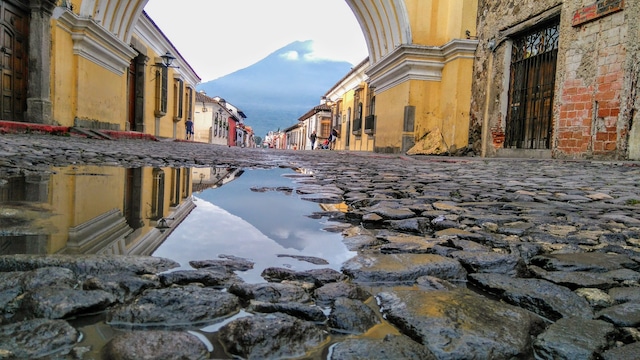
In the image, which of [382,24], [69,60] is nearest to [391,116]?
[382,24]

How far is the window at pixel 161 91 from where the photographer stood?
50.8ft

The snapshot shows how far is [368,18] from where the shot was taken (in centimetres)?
1188

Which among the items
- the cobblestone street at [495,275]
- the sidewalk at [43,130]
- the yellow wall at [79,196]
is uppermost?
the sidewalk at [43,130]

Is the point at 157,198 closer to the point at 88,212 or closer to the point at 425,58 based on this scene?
the point at 88,212

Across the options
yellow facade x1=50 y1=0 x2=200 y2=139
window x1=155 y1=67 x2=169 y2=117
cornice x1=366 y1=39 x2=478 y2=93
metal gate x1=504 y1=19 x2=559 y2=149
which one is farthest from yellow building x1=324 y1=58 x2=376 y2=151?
yellow facade x1=50 y1=0 x2=200 y2=139

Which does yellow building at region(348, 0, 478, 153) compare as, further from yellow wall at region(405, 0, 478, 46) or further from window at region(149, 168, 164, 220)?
window at region(149, 168, 164, 220)

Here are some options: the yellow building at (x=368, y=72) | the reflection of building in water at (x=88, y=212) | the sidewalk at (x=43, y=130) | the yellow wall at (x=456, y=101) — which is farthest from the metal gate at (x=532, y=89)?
the sidewalk at (x=43, y=130)

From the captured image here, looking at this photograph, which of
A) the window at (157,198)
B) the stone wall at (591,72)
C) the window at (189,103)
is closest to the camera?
the window at (157,198)

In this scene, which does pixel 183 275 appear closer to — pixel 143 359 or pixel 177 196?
pixel 143 359

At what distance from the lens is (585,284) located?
100 cm

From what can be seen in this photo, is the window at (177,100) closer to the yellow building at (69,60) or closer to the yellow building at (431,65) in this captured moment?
the yellow building at (69,60)

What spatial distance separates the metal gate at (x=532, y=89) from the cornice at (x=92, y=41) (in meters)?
9.03

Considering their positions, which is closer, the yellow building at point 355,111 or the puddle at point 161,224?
the puddle at point 161,224

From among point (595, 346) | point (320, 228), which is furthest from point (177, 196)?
point (595, 346)
